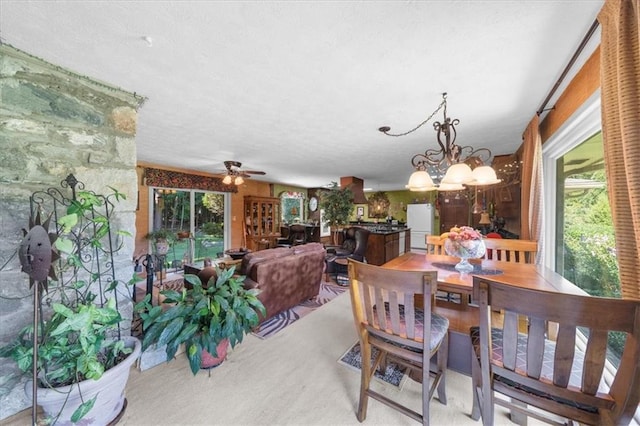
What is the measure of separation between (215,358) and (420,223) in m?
7.75

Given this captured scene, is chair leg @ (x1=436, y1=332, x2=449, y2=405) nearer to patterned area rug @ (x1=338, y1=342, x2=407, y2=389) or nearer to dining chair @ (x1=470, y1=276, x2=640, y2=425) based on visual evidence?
patterned area rug @ (x1=338, y1=342, x2=407, y2=389)

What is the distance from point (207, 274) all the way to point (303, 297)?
128cm

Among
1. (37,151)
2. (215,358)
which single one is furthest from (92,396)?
(37,151)

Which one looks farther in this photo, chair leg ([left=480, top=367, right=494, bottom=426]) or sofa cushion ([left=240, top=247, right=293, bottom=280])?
sofa cushion ([left=240, top=247, right=293, bottom=280])

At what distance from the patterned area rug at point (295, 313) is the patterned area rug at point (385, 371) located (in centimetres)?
83

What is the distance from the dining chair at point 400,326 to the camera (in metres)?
1.23

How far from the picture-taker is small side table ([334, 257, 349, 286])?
14.6 feet

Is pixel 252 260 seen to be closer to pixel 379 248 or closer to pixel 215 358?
pixel 215 358

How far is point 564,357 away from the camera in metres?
0.93

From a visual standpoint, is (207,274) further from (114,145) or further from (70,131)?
(70,131)

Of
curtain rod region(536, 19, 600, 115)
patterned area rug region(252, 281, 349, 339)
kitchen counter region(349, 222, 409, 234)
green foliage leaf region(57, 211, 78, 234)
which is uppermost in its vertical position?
curtain rod region(536, 19, 600, 115)

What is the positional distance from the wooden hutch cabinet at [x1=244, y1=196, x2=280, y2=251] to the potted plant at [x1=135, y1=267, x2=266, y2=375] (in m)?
4.58

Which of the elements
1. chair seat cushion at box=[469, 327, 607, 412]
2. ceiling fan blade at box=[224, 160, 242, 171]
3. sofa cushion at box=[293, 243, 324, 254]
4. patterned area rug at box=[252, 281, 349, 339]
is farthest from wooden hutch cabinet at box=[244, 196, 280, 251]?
chair seat cushion at box=[469, 327, 607, 412]

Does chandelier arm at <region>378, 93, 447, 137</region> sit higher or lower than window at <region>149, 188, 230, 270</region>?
higher
